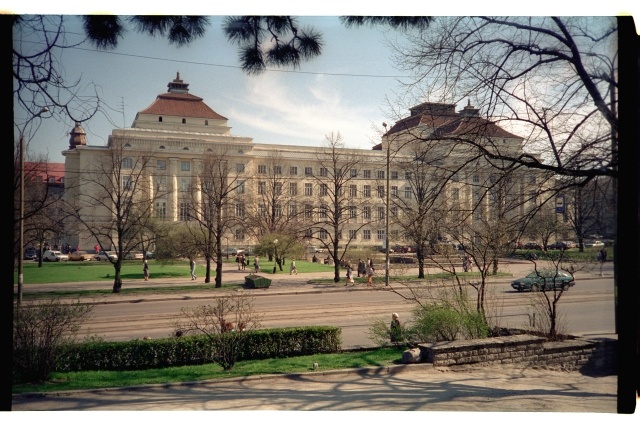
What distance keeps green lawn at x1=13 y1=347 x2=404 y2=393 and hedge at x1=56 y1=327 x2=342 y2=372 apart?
0.25m

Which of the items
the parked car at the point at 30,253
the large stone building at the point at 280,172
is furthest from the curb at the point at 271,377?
the parked car at the point at 30,253

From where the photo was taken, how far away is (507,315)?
10773mm

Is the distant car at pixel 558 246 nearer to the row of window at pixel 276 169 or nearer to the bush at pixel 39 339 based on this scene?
the row of window at pixel 276 169

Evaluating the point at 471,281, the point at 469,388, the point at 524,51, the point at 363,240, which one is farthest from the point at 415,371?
the point at 363,240

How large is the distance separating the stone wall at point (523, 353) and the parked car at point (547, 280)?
125cm

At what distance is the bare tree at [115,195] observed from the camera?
9.75m

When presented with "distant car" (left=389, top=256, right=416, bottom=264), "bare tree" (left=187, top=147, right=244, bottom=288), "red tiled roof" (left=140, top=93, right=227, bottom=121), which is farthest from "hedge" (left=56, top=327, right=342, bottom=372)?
"red tiled roof" (left=140, top=93, right=227, bottom=121)

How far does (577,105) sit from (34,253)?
10110 mm

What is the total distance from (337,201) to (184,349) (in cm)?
553

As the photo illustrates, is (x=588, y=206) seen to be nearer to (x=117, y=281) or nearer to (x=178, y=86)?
(x=178, y=86)

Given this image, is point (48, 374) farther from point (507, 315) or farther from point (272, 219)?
point (507, 315)

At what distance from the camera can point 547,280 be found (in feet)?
31.5

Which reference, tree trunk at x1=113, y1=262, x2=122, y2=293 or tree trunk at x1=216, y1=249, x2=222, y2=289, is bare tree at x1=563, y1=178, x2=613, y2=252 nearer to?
tree trunk at x1=216, y1=249, x2=222, y2=289

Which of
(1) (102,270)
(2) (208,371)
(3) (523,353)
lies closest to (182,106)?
(2) (208,371)
